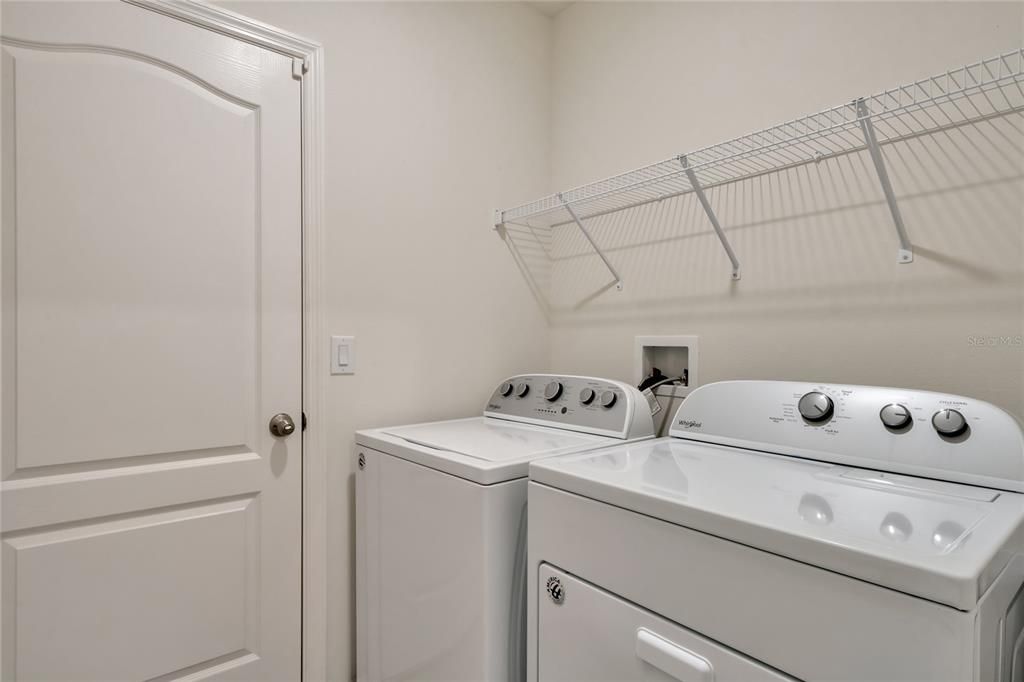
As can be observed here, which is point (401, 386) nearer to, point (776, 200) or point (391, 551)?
point (391, 551)

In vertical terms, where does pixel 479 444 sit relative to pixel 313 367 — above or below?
below

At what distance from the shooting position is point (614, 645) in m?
0.92

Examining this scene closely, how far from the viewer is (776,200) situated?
149cm

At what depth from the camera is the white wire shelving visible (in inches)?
42.8

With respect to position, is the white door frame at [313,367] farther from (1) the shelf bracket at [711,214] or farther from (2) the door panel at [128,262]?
(1) the shelf bracket at [711,214]

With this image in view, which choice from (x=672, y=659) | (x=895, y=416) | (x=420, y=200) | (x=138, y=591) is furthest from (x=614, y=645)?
(x=420, y=200)

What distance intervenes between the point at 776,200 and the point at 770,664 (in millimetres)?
1189

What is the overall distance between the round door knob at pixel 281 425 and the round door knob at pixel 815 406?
132 cm

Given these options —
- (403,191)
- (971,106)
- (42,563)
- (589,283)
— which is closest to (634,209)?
(589,283)

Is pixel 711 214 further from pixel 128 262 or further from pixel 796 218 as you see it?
pixel 128 262

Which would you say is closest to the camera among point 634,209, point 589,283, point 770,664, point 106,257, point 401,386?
point 770,664

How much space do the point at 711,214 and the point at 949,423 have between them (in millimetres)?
743

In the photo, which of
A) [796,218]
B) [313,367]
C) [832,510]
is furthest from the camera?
[313,367]

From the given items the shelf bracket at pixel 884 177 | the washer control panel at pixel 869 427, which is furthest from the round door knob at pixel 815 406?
the shelf bracket at pixel 884 177
